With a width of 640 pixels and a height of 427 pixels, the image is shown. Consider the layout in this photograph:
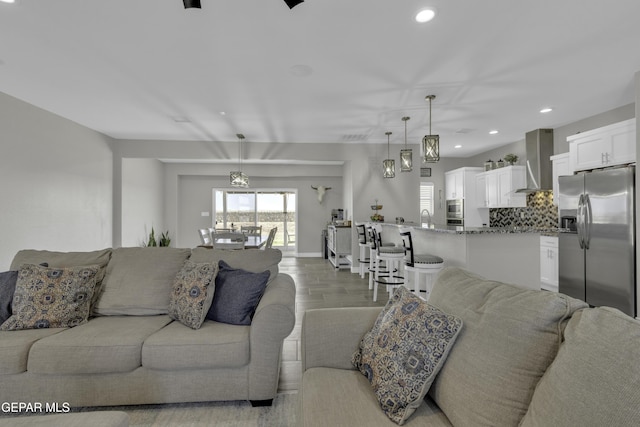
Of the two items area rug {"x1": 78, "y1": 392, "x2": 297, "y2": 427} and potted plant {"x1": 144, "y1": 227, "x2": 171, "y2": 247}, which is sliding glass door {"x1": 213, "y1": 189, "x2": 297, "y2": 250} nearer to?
potted plant {"x1": 144, "y1": 227, "x2": 171, "y2": 247}

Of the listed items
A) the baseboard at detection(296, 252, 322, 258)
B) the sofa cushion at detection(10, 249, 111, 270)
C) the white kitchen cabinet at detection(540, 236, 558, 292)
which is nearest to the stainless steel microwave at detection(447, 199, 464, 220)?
the white kitchen cabinet at detection(540, 236, 558, 292)

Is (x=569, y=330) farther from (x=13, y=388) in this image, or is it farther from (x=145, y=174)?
(x=145, y=174)

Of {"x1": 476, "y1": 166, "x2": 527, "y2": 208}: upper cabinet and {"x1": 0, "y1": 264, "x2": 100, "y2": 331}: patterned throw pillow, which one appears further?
{"x1": 476, "y1": 166, "x2": 527, "y2": 208}: upper cabinet

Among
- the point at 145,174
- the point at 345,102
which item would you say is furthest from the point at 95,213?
the point at 345,102

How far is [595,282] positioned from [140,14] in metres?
5.33

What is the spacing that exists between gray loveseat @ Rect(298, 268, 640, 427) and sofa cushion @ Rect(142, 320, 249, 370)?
548mm

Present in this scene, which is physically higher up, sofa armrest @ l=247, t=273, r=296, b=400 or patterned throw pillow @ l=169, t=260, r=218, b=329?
patterned throw pillow @ l=169, t=260, r=218, b=329


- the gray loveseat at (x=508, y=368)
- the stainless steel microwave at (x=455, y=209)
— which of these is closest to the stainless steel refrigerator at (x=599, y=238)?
the stainless steel microwave at (x=455, y=209)

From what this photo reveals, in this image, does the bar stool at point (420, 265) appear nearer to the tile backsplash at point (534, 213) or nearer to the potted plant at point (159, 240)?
the tile backsplash at point (534, 213)

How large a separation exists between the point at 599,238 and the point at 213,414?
14.4 feet

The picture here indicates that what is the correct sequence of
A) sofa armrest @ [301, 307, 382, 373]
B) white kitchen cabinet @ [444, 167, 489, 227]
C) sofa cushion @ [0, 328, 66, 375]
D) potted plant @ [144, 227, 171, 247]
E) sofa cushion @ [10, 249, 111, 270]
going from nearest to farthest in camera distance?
sofa armrest @ [301, 307, 382, 373] < sofa cushion @ [0, 328, 66, 375] < sofa cushion @ [10, 249, 111, 270] < white kitchen cabinet @ [444, 167, 489, 227] < potted plant @ [144, 227, 171, 247]

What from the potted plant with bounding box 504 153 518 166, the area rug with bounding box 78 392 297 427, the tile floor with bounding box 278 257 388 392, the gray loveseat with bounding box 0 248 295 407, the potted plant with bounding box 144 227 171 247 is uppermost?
the potted plant with bounding box 504 153 518 166

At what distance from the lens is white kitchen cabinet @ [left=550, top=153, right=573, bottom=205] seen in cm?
473

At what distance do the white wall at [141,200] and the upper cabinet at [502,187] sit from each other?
752 cm
